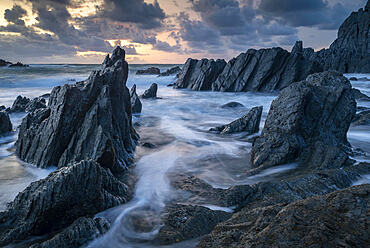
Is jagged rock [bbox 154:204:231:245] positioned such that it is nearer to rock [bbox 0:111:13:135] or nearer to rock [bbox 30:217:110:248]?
rock [bbox 30:217:110:248]

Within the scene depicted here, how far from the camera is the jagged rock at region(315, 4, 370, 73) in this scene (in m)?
55.6

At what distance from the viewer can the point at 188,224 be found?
423cm

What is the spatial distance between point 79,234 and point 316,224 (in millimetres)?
3414

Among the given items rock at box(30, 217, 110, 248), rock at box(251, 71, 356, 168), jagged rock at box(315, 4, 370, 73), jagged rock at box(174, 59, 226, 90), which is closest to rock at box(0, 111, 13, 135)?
rock at box(30, 217, 110, 248)

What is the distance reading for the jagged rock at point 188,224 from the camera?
13.3 feet

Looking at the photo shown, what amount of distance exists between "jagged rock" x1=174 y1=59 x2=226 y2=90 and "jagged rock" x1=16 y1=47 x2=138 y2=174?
26757mm

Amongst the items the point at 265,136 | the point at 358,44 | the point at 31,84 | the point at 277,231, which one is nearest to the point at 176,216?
the point at 277,231

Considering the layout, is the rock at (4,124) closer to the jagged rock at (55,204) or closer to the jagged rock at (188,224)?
the jagged rock at (55,204)

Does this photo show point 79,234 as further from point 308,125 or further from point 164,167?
point 308,125

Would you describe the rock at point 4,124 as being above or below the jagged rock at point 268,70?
below

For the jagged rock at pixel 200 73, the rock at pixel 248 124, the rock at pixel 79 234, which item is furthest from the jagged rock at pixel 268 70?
the rock at pixel 79 234

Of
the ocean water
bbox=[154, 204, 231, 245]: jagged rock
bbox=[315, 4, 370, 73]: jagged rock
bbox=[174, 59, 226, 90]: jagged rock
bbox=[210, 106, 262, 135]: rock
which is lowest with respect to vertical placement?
the ocean water

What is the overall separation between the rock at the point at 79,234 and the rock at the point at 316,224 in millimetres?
2367

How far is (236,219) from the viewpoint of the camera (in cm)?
320
